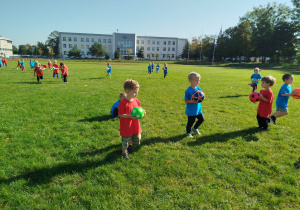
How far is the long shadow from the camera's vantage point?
17.6 ft

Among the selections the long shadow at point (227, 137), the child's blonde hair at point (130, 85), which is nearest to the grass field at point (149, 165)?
the long shadow at point (227, 137)

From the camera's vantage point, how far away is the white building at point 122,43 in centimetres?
10806

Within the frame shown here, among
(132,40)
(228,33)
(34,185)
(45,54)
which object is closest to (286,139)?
(34,185)

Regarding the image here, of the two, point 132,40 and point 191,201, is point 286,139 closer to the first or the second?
point 191,201

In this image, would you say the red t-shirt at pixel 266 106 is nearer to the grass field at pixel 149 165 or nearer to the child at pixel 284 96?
the grass field at pixel 149 165

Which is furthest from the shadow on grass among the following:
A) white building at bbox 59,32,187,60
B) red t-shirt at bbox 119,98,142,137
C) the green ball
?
white building at bbox 59,32,187,60

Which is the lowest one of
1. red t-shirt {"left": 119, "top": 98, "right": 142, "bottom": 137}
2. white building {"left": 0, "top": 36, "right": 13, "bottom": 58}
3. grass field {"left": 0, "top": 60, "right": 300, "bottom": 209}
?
grass field {"left": 0, "top": 60, "right": 300, "bottom": 209}

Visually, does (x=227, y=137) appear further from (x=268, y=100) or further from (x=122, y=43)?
(x=122, y=43)

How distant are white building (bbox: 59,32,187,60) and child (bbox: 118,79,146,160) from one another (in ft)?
355

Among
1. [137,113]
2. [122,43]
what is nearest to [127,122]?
[137,113]

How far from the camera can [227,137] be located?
5.65 m

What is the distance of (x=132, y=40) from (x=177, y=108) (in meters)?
108

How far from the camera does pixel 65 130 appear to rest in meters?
5.97

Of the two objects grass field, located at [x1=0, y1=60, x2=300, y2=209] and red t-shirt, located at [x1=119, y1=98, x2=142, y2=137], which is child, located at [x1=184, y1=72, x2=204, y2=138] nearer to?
grass field, located at [x1=0, y1=60, x2=300, y2=209]
